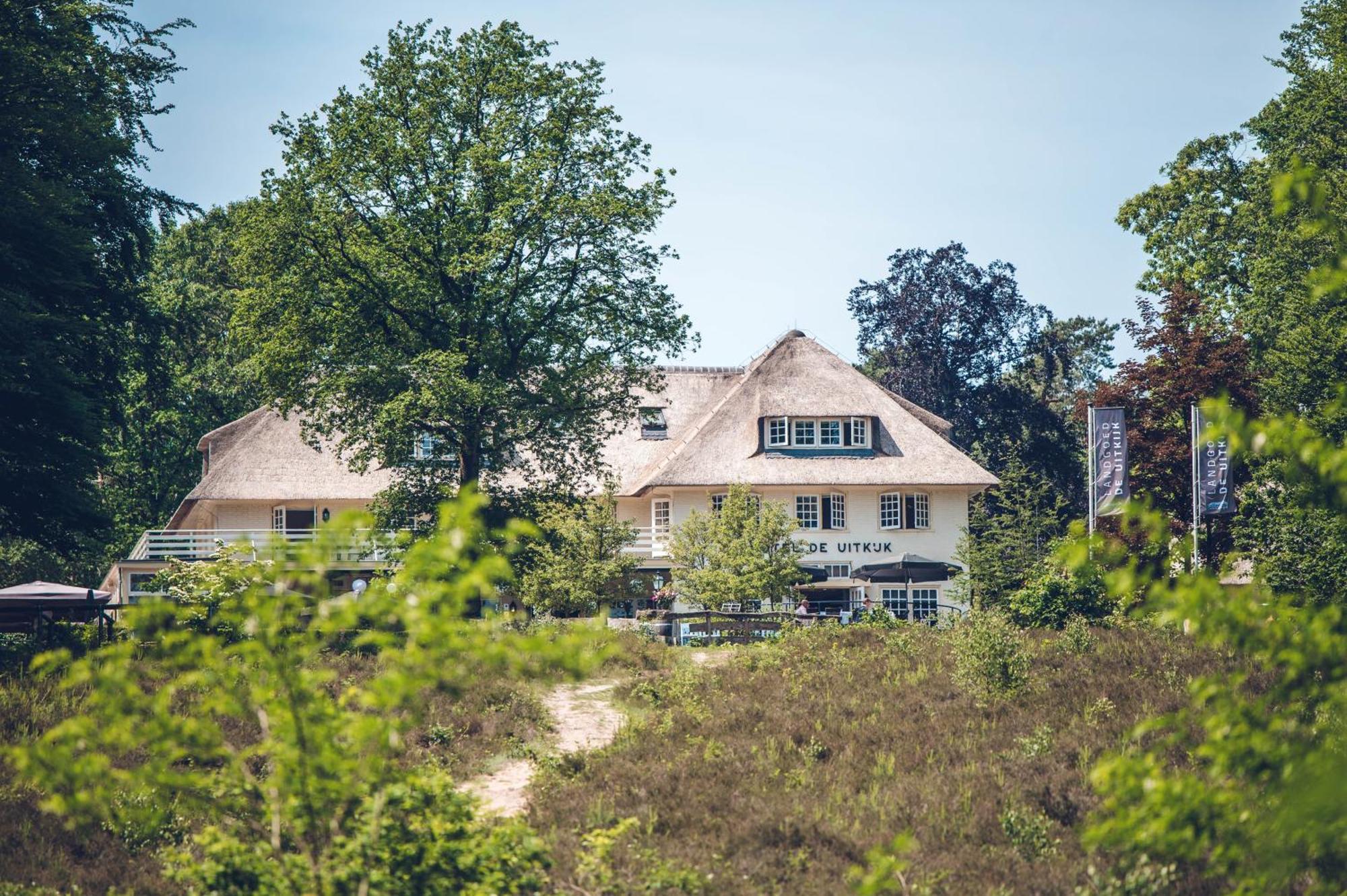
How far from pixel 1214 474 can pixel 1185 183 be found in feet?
63.0

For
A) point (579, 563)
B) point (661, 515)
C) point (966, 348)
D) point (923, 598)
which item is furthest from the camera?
point (966, 348)

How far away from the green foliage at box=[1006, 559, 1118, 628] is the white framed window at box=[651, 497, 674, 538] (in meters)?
20.0

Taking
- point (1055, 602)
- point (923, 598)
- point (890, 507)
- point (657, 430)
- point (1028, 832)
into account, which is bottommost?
point (1028, 832)

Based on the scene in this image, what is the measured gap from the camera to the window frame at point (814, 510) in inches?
1850

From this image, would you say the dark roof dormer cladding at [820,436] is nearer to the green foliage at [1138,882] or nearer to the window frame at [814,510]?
the window frame at [814,510]

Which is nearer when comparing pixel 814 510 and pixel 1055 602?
pixel 1055 602

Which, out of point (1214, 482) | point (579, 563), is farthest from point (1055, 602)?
point (579, 563)

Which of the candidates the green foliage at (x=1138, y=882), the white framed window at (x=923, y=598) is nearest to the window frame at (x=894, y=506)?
the white framed window at (x=923, y=598)

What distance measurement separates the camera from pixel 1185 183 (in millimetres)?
47562

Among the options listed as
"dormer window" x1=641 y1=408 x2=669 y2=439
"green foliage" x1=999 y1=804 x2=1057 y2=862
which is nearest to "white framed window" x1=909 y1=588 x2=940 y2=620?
"dormer window" x1=641 y1=408 x2=669 y2=439

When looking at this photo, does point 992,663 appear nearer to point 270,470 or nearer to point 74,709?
point 74,709

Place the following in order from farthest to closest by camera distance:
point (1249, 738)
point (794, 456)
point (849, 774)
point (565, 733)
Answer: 1. point (794, 456)
2. point (565, 733)
3. point (849, 774)
4. point (1249, 738)

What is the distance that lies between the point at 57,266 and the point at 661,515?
27.0 metres

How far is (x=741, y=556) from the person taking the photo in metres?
34.5
